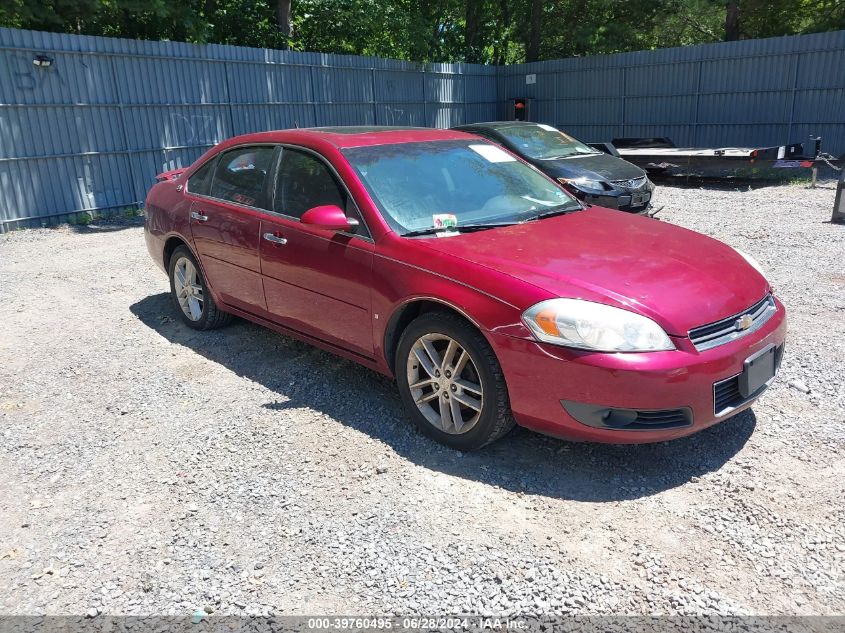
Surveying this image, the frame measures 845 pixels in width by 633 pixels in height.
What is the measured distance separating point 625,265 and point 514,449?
1.12 meters

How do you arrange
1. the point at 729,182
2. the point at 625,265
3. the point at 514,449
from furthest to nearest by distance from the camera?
the point at 729,182
the point at 514,449
the point at 625,265

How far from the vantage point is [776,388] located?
14.1 feet

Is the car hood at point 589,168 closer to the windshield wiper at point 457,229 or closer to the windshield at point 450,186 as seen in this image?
the windshield at point 450,186

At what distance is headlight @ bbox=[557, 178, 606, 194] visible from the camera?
375 inches

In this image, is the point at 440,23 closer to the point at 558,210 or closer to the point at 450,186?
the point at 558,210

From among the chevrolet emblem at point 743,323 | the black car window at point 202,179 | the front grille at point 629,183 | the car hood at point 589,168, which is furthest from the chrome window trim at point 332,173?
the front grille at point 629,183

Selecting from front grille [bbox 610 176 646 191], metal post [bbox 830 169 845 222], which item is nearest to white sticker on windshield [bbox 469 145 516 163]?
front grille [bbox 610 176 646 191]

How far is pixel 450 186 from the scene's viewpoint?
14.0 ft

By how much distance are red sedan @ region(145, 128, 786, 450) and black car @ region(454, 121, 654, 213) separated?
5028mm

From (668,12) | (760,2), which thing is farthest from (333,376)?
(668,12)

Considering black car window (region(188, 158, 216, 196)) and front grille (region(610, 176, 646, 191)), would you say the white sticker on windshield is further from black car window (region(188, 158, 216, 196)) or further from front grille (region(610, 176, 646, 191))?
front grille (region(610, 176, 646, 191))

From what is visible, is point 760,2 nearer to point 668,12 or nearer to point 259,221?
point 668,12

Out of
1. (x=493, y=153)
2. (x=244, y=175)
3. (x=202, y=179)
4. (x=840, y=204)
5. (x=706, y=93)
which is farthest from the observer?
(x=706, y=93)

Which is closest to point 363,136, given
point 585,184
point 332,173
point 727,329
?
point 332,173
